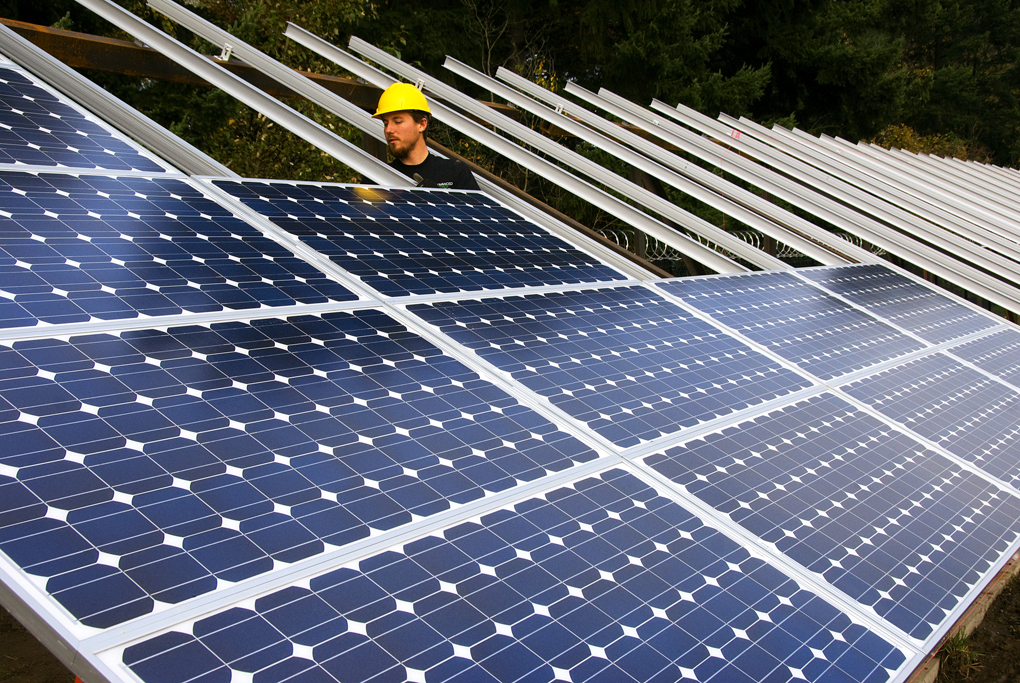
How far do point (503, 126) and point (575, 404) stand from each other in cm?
662

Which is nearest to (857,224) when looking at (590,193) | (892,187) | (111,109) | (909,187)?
(590,193)

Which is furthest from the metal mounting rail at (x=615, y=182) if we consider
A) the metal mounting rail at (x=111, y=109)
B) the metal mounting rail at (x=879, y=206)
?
the metal mounting rail at (x=111, y=109)

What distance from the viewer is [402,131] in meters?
7.36

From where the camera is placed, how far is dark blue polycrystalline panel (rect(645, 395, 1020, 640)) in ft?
10.8

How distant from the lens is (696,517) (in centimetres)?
325

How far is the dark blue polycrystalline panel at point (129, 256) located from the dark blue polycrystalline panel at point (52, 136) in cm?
19

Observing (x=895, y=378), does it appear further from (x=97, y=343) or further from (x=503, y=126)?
(x=503, y=126)

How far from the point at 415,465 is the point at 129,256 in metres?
1.56

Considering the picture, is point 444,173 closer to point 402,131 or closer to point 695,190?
point 402,131

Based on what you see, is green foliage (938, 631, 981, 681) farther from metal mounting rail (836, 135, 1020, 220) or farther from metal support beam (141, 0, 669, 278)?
metal mounting rail (836, 135, 1020, 220)

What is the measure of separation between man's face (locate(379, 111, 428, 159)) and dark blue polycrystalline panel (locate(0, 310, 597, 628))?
13.3 ft

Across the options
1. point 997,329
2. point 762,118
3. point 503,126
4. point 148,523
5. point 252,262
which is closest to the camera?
point 148,523

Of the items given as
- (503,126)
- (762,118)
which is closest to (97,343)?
(503,126)

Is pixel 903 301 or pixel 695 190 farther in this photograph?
pixel 695 190
